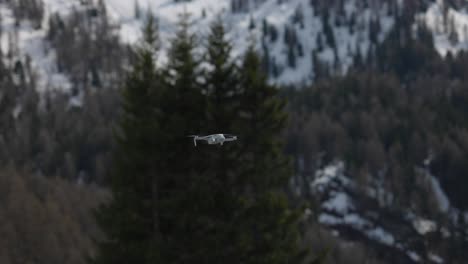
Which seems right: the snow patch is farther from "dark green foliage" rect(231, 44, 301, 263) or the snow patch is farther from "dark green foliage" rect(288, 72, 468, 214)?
"dark green foliage" rect(231, 44, 301, 263)

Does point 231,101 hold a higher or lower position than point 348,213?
higher

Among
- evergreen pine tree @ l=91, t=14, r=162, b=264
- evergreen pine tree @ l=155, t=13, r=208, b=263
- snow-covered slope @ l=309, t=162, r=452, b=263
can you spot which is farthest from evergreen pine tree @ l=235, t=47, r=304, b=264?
snow-covered slope @ l=309, t=162, r=452, b=263

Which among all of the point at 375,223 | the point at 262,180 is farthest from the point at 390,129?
the point at 262,180

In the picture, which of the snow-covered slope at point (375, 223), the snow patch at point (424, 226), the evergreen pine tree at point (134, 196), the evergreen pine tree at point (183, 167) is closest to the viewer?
the evergreen pine tree at point (183, 167)

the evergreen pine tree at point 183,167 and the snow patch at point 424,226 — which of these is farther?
the snow patch at point 424,226

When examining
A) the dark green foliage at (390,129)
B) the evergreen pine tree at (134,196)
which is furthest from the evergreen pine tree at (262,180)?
the dark green foliage at (390,129)

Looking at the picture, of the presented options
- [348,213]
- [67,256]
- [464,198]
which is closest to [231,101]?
[67,256]

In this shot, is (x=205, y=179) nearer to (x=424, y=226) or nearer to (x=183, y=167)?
(x=183, y=167)

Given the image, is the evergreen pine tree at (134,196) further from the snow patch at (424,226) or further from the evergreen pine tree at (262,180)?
the snow patch at (424,226)

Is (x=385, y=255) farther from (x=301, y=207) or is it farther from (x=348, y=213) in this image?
(x=301, y=207)
